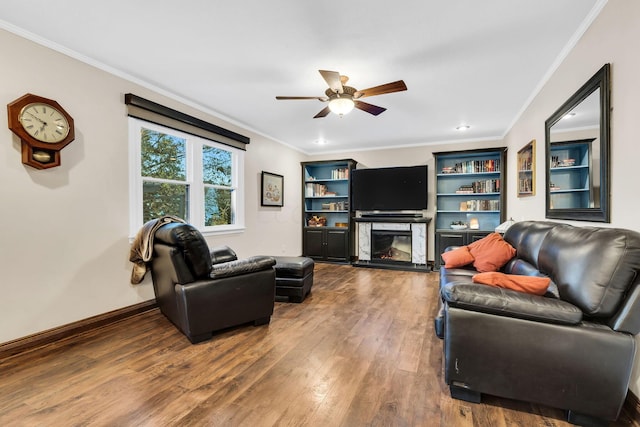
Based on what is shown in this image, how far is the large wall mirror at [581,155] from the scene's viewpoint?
6.08ft

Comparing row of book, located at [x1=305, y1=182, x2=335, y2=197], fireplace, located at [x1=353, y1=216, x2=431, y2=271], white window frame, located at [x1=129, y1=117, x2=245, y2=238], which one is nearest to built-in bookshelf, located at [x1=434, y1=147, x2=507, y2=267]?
fireplace, located at [x1=353, y1=216, x2=431, y2=271]

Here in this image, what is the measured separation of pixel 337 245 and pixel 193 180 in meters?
3.24

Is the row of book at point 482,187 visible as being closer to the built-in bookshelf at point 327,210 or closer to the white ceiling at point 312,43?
the white ceiling at point 312,43

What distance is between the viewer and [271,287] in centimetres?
273

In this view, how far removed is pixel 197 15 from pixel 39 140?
161cm

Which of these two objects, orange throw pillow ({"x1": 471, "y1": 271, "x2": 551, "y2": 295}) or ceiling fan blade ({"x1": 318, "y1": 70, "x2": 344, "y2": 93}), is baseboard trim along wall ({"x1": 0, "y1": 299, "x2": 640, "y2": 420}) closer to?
orange throw pillow ({"x1": 471, "y1": 271, "x2": 551, "y2": 295})

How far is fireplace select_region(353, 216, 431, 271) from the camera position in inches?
216

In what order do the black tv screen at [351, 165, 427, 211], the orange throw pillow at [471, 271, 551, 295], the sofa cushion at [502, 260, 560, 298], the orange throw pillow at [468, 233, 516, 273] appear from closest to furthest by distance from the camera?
1. the orange throw pillow at [471, 271, 551, 295]
2. the sofa cushion at [502, 260, 560, 298]
3. the orange throw pillow at [468, 233, 516, 273]
4. the black tv screen at [351, 165, 427, 211]

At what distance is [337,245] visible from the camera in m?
6.06

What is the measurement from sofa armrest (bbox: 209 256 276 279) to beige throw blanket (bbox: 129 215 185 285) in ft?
2.05

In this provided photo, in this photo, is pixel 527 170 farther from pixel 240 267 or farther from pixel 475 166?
pixel 240 267

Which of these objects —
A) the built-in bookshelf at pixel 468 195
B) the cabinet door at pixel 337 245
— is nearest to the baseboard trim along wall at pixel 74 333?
the cabinet door at pixel 337 245

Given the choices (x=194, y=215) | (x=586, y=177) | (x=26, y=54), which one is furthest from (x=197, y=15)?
(x=586, y=177)

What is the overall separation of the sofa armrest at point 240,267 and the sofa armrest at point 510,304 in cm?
158
